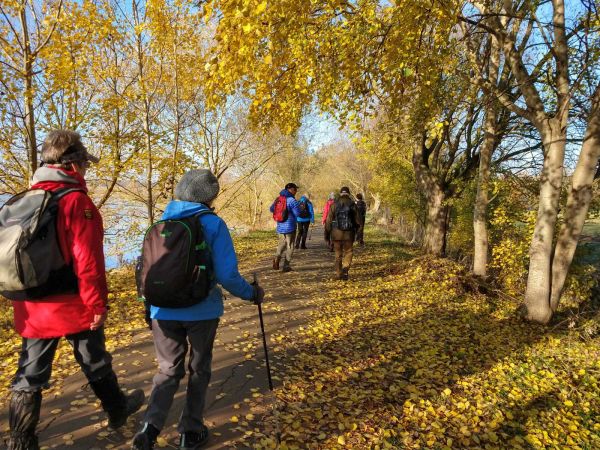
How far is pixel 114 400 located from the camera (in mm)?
2922

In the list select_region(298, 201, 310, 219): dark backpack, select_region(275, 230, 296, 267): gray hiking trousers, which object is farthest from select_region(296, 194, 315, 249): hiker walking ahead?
select_region(275, 230, 296, 267): gray hiking trousers

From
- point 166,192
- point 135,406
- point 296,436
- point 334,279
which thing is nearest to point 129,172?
point 166,192

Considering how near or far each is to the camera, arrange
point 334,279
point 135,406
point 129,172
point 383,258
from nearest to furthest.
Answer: point 135,406, point 129,172, point 334,279, point 383,258

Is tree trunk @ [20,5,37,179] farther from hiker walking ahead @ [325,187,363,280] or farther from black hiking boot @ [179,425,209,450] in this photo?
hiker walking ahead @ [325,187,363,280]

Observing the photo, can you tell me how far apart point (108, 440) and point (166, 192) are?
7.41 metres

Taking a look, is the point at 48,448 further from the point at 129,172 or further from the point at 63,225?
the point at 129,172

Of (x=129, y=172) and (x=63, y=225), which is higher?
(x=129, y=172)

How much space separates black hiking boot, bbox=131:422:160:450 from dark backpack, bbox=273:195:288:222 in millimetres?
6561

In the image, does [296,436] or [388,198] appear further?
[388,198]

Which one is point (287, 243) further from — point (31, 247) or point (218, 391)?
point (31, 247)

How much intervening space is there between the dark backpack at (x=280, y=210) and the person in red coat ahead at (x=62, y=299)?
253 inches

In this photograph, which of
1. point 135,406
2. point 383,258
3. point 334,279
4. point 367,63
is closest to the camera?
point 135,406

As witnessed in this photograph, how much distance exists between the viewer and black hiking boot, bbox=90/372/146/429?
9.27 ft

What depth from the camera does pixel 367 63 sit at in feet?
19.6
